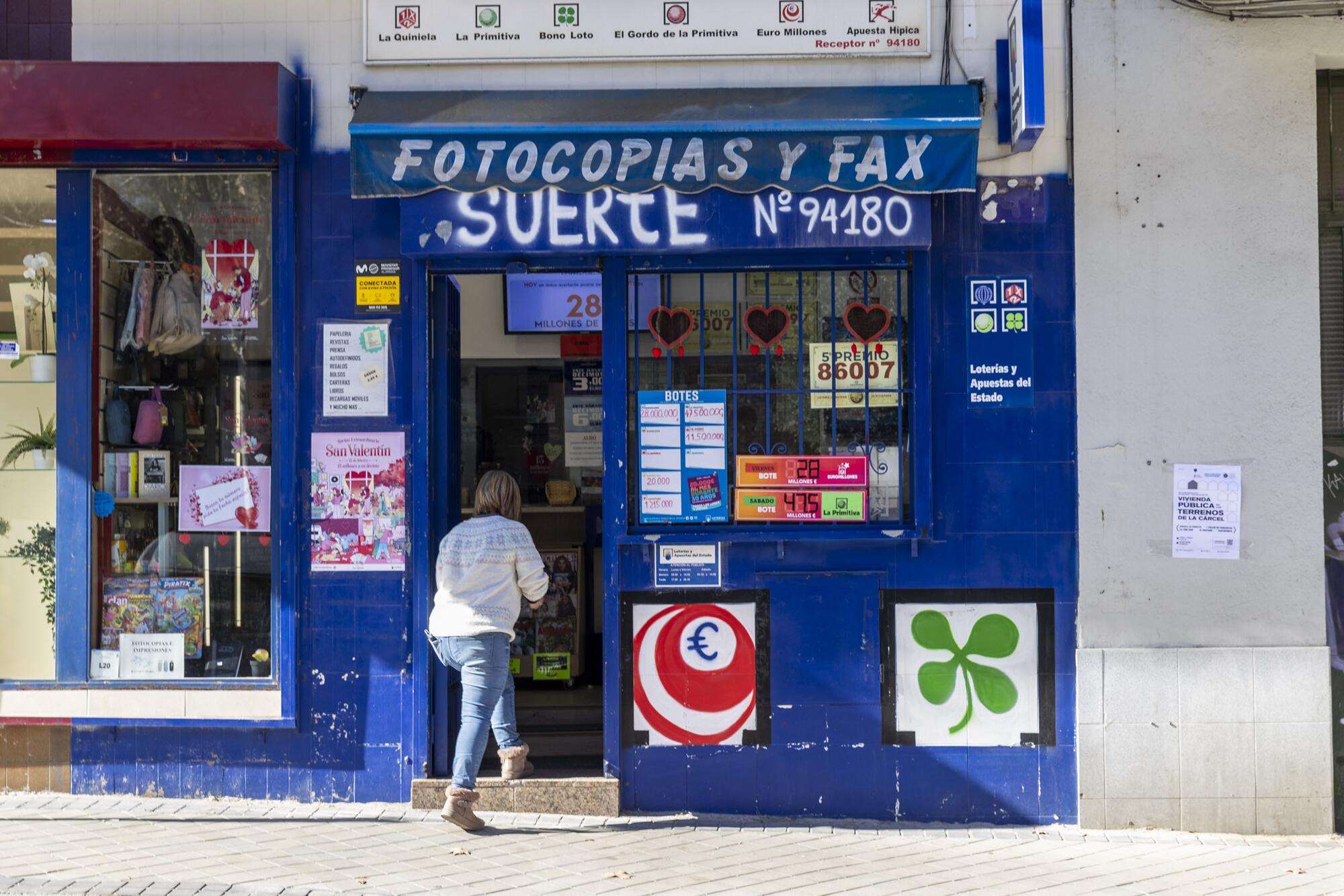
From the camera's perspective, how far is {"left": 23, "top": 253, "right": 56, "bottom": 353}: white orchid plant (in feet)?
21.1

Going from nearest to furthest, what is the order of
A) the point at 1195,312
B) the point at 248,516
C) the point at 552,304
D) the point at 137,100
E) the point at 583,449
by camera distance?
the point at 137,100 < the point at 1195,312 < the point at 248,516 < the point at 552,304 < the point at 583,449

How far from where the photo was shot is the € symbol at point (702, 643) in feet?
20.3

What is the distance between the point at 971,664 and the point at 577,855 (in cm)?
218

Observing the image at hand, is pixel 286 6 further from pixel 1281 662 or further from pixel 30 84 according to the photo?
pixel 1281 662

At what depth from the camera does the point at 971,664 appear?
242 inches

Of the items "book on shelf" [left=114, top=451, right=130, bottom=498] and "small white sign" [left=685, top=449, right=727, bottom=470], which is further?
"book on shelf" [left=114, top=451, right=130, bottom=498]

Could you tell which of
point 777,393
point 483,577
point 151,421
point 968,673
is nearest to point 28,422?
point 151,421

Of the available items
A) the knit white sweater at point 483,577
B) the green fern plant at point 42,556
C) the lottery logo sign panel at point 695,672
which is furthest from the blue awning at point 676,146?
the green fern plant at point 42,556

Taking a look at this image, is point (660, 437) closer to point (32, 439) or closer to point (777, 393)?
point (777, 393)

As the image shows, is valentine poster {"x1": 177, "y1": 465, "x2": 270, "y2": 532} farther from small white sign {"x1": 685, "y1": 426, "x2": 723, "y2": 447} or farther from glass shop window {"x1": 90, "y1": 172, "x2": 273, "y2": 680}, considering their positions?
small white sign {"x1": 685, "y1": 426, "x2": 723, "y2": 447}

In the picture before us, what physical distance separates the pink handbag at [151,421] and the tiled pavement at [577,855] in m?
1.88

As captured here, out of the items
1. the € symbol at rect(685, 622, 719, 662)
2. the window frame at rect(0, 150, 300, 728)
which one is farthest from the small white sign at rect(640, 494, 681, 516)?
the window frame at rect(0, 150, 300, 728)

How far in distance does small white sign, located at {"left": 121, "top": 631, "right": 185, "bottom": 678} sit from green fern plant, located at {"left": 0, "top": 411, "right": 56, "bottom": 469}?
1.10m

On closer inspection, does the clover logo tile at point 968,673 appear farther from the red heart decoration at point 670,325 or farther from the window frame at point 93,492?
the window frame at point 93,492
